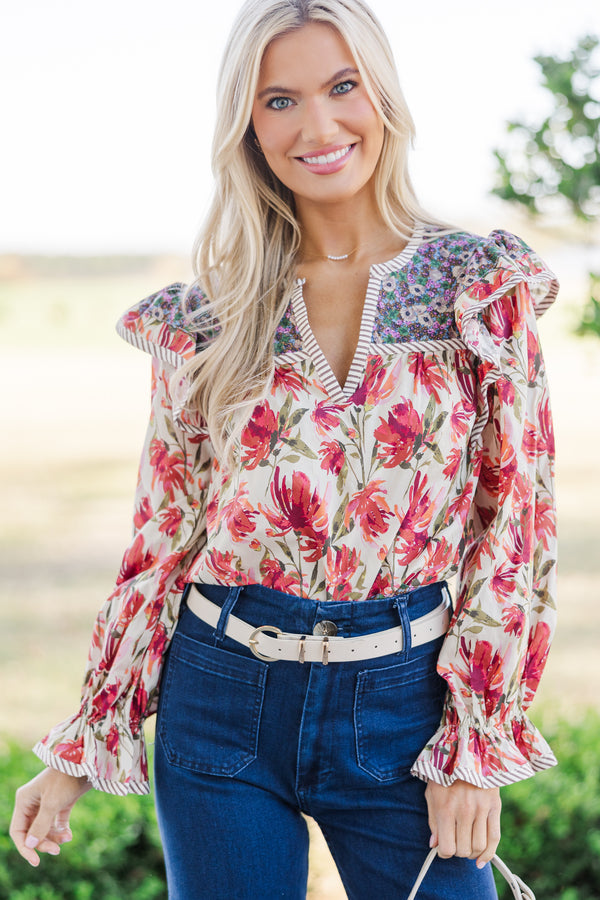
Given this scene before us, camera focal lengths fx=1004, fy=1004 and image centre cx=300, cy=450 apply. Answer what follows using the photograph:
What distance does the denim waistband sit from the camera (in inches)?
61.2

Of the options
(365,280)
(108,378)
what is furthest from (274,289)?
(108,378)

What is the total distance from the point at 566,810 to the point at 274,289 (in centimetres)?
190

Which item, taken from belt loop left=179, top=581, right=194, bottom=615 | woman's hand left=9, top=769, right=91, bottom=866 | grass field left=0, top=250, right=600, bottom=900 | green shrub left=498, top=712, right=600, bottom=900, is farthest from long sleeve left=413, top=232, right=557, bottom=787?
grass field left=0, top=250, right=600, bottom=900

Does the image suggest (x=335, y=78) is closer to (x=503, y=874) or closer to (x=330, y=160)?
(x=330, y=160)

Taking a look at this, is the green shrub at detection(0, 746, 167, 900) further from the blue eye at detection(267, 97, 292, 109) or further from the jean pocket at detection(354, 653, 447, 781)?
the blue eye at detection(267, 97, 292, 109)

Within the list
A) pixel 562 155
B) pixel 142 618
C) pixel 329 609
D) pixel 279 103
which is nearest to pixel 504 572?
pixel 329 609

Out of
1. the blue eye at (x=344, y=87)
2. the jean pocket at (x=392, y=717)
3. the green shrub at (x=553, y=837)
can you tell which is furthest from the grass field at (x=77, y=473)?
the blue eye at (x=344, y=87)

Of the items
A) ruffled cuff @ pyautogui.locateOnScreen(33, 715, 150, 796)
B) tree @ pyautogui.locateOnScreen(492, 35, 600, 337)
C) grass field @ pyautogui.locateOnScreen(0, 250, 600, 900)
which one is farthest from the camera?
grass field @ pyautogui.locateOnScreen(0, 250, 600, 900)

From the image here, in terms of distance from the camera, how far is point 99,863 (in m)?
2.78

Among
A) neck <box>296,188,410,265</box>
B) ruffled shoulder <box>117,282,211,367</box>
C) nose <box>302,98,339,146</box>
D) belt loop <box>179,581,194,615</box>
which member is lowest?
belt loop <box>179,581,194,615</box>

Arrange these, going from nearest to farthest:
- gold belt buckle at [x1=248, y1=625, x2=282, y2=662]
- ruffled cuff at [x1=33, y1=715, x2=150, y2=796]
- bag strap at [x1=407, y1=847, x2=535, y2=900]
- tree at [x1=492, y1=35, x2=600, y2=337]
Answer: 1. bag strap at [x1=407, y1=847, x2=535, y2=900]
2. gold belt buckle at [x1=248, y1=625, x2=282, y2=662]
3. ruffled cuff at [x1=33, y1=715, x2=150, y2=796]
4. tree at [x1=492, y1=35, x2=600, y2=337]

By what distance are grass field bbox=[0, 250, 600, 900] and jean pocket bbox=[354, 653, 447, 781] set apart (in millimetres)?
4092

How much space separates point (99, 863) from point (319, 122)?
2119 mm

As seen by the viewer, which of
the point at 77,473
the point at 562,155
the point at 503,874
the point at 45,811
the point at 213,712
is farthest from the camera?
the point at 77,473
